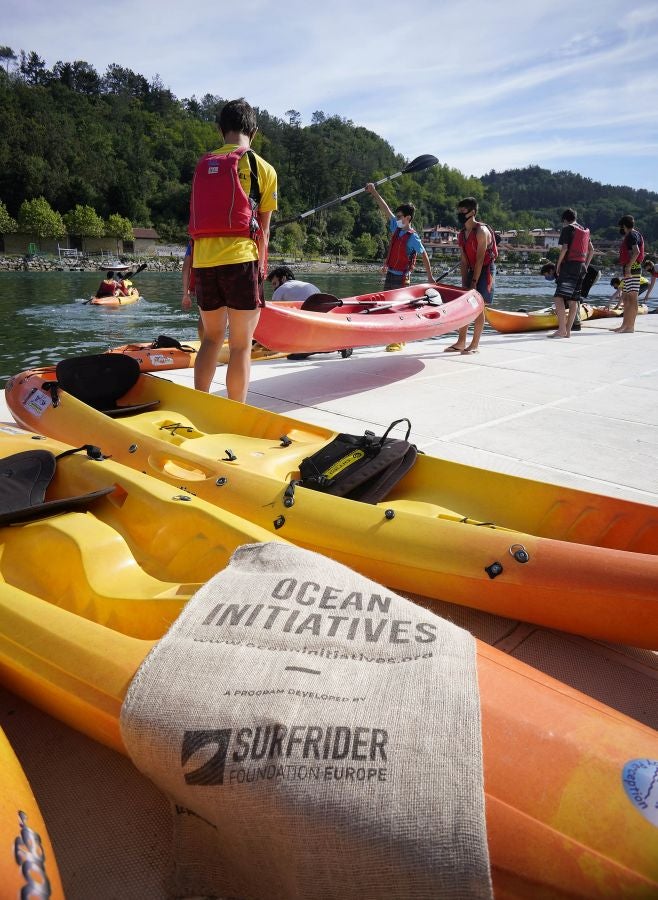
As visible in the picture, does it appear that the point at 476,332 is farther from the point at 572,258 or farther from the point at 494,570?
the point at 494,570

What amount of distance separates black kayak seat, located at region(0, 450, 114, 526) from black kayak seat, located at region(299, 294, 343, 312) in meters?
3.70

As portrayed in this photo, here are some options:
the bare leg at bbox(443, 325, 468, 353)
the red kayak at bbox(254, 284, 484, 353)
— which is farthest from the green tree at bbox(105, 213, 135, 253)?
the red kayak at bbox(254, 284, 484, 353)

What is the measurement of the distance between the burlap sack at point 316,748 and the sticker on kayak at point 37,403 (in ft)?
8.03

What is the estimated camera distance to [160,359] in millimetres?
5008

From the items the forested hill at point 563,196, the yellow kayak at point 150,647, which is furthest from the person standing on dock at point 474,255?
the forested hill at point 563,196

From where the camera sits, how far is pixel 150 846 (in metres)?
1.11

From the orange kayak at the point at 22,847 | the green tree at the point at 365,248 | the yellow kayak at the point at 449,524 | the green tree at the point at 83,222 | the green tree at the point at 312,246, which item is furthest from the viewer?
the green tree at the point at 365,248

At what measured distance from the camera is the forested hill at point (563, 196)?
113887 mm

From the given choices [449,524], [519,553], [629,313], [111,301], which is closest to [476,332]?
[629,313]

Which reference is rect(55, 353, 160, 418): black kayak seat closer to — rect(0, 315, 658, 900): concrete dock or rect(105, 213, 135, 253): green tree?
rect(0, 315, 658, 900): concrete dock

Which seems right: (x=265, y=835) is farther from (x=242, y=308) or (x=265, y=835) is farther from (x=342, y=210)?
(x=342, y=210)

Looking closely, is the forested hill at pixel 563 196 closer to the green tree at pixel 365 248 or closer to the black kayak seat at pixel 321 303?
the green tree at pixel 365 248

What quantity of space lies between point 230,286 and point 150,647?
250 centimetres

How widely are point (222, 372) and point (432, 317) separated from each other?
2.06 m
